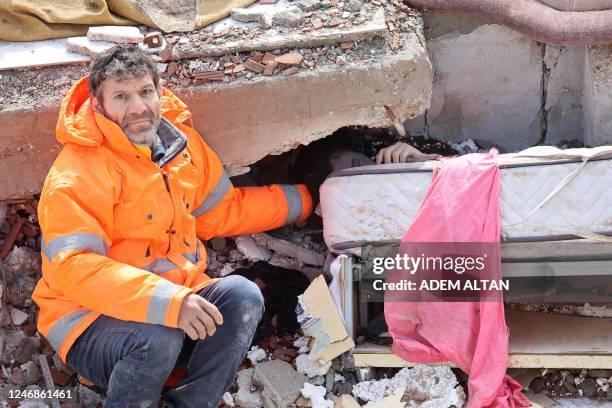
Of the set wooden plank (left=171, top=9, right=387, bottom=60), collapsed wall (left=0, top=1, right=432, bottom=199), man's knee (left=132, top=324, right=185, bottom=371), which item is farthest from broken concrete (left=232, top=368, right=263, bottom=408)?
wooden plank (left=171, top=9, right=387, bottom=60)

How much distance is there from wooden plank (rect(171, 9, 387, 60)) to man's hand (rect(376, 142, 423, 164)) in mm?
553

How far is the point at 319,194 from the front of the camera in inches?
174

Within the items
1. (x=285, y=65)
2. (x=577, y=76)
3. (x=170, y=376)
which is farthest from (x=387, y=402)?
(x=577, y=76)

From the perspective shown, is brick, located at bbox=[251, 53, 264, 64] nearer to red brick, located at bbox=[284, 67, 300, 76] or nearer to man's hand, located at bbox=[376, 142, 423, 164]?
red brick, located at bbox=[284, 67, 300, 76]

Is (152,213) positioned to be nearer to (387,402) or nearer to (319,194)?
(319,194)

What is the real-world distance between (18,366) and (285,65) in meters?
1.89

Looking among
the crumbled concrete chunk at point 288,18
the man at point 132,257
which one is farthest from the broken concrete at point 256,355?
the crumbled concrete chunk at point 288,18

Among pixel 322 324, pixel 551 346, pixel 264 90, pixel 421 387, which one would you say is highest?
pixel 264 90

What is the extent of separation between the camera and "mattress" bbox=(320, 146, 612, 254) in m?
3.82

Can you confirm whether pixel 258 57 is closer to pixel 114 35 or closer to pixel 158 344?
pixel 114 35

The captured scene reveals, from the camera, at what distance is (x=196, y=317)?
3498mm

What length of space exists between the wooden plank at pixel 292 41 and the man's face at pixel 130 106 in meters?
0.55

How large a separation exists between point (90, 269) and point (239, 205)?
1025 millimetres

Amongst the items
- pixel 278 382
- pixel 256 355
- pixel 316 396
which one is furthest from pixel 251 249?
pixel 316 396
